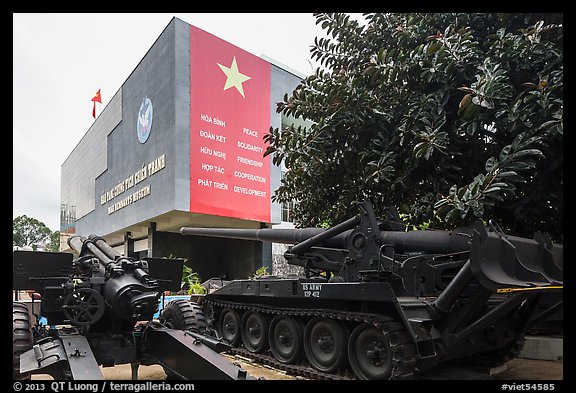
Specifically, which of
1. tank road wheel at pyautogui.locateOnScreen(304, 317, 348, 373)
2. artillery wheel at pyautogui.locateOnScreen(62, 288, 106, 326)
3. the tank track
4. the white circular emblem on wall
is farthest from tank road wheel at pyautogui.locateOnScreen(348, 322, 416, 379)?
the white circular emblem on wall

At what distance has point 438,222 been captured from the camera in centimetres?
1060

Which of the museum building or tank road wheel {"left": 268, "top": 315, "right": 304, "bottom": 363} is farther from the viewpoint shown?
the museum building

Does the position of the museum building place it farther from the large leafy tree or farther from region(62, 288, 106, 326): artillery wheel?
region(62, 288, 106, 326): artillery wheel

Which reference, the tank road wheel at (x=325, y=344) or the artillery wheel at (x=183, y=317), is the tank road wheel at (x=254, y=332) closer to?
the tank road wheel at (x=325, y=344)

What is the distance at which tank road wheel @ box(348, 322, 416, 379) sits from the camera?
687cm

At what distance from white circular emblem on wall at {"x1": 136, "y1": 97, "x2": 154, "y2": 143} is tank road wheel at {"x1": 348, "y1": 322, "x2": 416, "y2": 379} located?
766 inches

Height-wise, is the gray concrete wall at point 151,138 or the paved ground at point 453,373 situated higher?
the gray concrete wall at point 151,138

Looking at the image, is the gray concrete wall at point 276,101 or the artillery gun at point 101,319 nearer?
the artillery gun at point 101,319

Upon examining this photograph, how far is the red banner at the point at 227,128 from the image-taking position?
22.7m

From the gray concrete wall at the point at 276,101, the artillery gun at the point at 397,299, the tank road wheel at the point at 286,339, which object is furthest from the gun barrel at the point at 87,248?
the gray concrete wall at the point at 276,101

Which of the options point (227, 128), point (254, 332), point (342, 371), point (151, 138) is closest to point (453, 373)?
point (342, 371)

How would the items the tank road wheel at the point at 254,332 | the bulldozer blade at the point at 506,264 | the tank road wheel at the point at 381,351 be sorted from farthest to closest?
1. the tank road wheel at the point at 254,332
2. the tank road wheel at the point at 381,351
3. the bulldozer blade at the point at 506,264

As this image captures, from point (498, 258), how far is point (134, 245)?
1150 inches

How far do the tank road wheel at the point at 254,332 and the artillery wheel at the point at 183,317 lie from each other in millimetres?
2701
